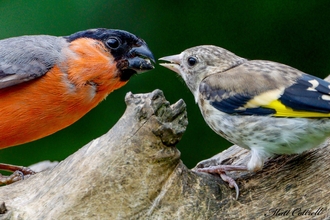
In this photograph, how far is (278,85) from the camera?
3.43 meters

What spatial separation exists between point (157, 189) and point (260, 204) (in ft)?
1.77

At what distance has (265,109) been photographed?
3.36m

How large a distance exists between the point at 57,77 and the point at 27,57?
321mm

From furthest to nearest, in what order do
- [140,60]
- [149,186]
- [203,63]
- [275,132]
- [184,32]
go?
[184,32] → [140,60] → [203,63] → [275,132] → [149,186]

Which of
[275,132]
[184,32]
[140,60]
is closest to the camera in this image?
[275,132]

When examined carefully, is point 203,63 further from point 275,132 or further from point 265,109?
point 275,132

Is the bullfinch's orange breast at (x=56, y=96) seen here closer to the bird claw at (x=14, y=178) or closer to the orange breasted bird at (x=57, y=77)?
the orange breasted bird at (x=57, y=77)

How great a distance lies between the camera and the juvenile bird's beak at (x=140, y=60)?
4.20m

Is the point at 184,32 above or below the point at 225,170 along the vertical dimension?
above

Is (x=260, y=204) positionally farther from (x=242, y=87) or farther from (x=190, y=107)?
(x=190, y=107)

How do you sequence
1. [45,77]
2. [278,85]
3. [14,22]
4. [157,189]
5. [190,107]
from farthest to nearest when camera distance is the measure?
[190,107], [14,22], [45,77], [278,85], [157,189]

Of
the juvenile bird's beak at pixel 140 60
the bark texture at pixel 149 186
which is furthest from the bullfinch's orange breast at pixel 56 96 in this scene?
the bark texture at pixel 149 186

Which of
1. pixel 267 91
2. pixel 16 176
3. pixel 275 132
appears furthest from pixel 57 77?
pixel 275 132

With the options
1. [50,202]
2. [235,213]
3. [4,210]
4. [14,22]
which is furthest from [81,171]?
[14,22]
